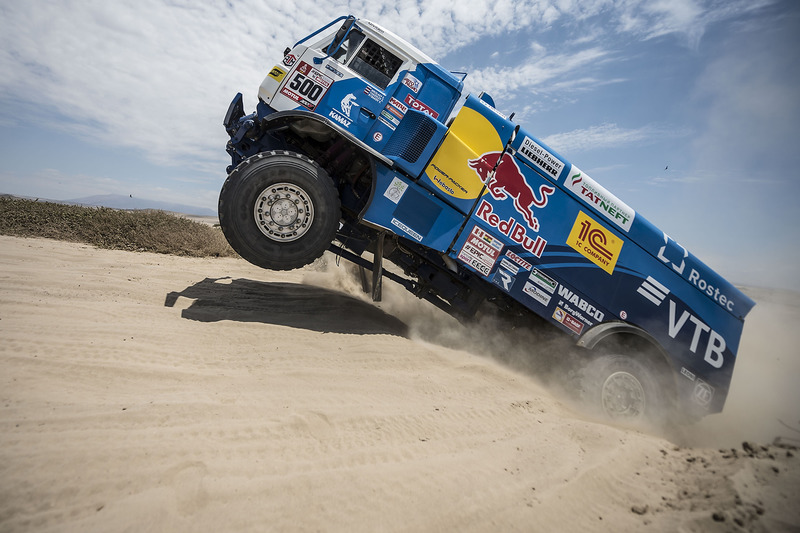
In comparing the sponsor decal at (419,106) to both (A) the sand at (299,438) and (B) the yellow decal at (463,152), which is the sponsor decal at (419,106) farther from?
(A) the sand at (299,438)

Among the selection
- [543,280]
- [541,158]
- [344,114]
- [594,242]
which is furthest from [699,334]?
[344,114]

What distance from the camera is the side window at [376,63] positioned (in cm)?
482

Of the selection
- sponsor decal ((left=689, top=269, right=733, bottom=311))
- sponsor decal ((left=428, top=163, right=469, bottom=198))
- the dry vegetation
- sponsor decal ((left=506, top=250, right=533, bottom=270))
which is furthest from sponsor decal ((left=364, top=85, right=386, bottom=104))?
the dry vegetation

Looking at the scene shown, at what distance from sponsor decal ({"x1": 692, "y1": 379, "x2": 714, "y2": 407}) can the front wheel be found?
5290 mm

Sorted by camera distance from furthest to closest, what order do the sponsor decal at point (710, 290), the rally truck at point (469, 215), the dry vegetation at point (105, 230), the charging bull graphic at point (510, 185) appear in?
the dry vegetation at point (105, 230)
the sponsor decal at point (710, 290)
the charging bull graphic at point (510, 185)
the rally truck at point (469, 215)

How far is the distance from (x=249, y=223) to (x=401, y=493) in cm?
343

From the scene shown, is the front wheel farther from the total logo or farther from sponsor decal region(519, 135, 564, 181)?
sponsor decal region(519, 135, 564, 181)

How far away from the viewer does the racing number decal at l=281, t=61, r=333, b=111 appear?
4.72 meters

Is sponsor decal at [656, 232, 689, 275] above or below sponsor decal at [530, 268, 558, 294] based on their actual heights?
above

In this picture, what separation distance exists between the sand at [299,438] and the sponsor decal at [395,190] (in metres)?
1.80

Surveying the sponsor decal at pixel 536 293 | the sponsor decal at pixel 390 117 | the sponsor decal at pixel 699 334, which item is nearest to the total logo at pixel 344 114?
the sponsor decal at pixel 390 117

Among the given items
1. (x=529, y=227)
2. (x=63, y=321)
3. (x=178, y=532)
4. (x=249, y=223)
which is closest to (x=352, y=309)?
(x=249, y=223)

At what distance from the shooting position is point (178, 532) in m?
1.74

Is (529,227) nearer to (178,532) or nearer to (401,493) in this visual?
(401,493)
